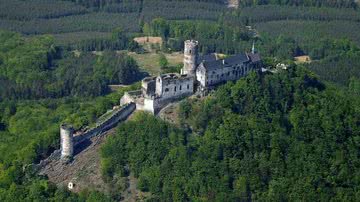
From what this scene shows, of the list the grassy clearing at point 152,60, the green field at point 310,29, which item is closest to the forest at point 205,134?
the grassy clearing at point 152,60

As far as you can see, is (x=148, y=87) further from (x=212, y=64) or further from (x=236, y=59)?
(x=236, y=59)

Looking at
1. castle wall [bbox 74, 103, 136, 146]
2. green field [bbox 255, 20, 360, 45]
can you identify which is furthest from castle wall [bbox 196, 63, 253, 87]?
green field [bbox 255, 20, 360, 45]

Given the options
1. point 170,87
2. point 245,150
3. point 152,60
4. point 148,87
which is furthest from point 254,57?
point 152,60

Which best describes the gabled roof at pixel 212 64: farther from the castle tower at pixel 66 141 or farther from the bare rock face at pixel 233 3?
the bare rock face at pixel 233 3

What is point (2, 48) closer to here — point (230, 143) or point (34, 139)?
point (34, 139)

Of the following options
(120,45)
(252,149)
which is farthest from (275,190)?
(120,45)

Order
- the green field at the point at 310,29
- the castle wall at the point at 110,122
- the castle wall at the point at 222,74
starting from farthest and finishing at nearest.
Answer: the green field at the point at 310,29
the castle wall at the point at 222,74
the castle wall at the point at 110,122

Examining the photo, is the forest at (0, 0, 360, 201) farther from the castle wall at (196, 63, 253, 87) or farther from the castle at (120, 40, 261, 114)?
the castle wall at (196, 63, 253, 87)
